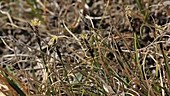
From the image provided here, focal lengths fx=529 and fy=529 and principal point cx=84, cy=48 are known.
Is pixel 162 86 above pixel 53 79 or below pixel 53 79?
below

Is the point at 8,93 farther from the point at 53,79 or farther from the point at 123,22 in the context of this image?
the point at 123,22

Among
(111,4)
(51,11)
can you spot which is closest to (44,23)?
(51,11)

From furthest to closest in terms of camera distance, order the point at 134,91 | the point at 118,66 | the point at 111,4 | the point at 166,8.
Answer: the point at 111,4, the point at 166,8, the point at 118,66, the point at 134,91

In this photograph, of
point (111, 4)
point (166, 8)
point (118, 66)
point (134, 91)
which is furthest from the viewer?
point (111, 4)

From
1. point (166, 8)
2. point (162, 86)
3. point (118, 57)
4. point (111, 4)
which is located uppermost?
point (111, 4)

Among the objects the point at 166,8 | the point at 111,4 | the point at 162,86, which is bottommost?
the point at 162,86

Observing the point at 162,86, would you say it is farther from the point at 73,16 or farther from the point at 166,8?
the point at 73,16

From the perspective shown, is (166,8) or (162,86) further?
(166,8)

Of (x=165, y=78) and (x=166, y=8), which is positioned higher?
(x=166, y=8)

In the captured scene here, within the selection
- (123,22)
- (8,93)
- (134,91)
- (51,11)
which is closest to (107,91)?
(134,91)
